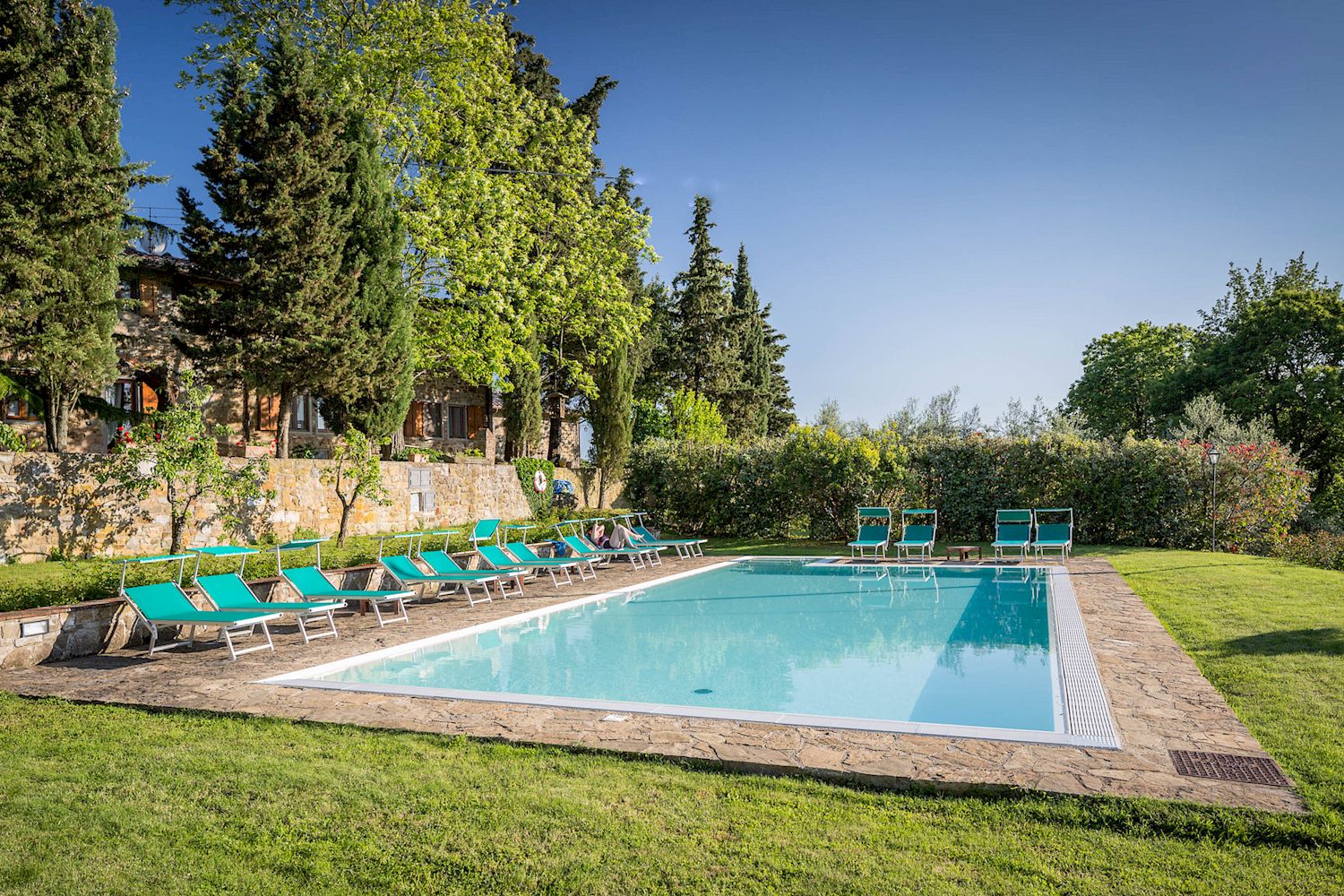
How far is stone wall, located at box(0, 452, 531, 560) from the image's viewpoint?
12.6 metres

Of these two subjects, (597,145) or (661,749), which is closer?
(661,749)

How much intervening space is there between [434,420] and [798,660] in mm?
24517

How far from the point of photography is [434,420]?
30391 millimetres

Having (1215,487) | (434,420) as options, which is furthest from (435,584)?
(434,420)

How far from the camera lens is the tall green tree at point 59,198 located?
13172mm

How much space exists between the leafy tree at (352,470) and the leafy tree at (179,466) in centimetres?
141

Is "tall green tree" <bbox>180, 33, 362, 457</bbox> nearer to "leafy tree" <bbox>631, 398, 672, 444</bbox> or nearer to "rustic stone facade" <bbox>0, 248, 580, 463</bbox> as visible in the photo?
"rustic stone facade" <bbox>0, 248, 580, 463</bbox>

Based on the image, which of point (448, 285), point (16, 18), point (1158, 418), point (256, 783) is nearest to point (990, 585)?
point (256, 783)

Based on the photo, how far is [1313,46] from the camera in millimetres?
12641

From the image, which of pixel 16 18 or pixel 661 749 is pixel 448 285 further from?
pixel 661 749

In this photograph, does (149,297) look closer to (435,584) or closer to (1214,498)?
(435,584)

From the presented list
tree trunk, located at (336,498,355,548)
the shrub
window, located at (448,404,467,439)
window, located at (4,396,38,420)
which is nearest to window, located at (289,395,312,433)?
window, located at (448,404,467,439)

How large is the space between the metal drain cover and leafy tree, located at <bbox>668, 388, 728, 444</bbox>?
90.5 ft

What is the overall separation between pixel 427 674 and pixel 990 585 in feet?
30.6
